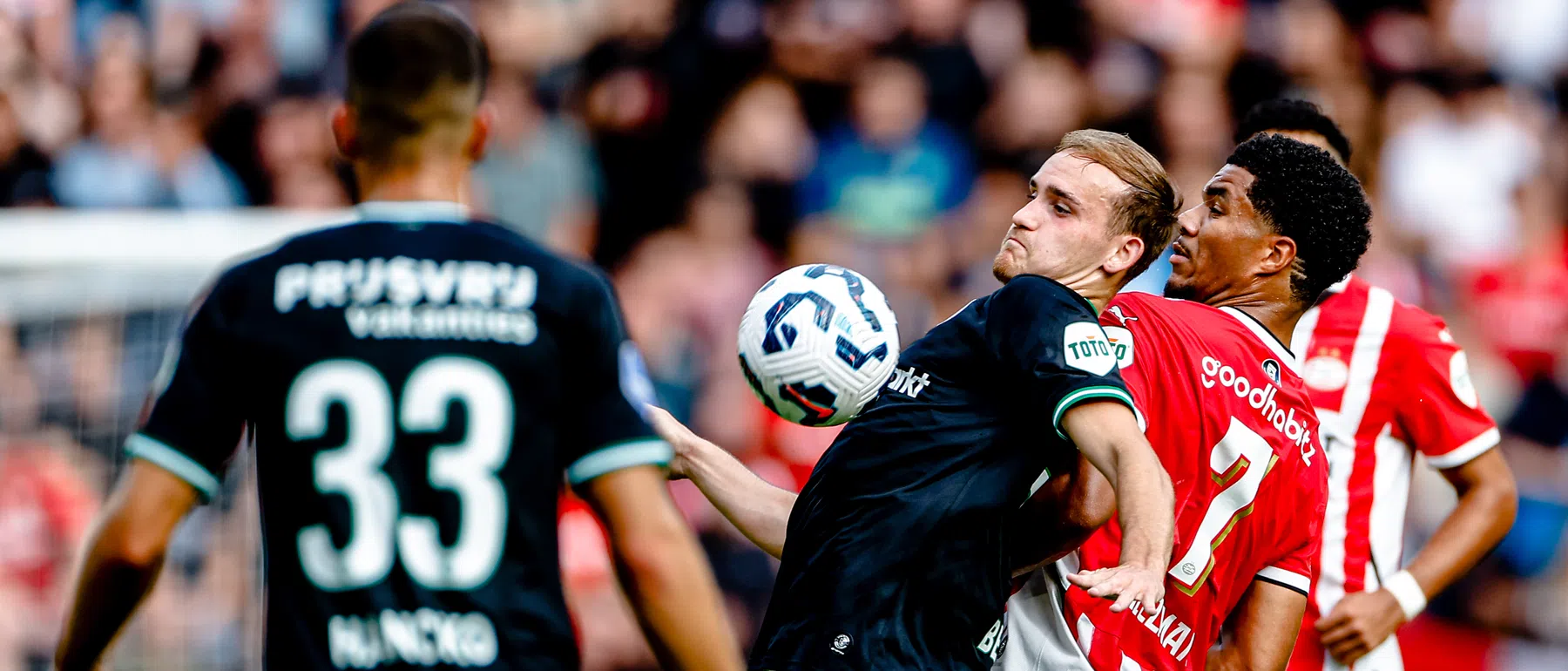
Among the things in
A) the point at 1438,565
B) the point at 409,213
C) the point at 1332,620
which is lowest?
the point at 1332,620

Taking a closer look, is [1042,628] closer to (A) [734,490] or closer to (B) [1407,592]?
(A) [734,490]

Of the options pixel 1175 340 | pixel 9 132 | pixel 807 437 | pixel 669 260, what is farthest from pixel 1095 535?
pixel 9 132

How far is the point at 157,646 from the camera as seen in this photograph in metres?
7.63

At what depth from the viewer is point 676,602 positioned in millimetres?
3207

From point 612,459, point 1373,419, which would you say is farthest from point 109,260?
point 1373,419

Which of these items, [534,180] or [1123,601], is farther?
[534,180]

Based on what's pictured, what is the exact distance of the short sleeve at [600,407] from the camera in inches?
127

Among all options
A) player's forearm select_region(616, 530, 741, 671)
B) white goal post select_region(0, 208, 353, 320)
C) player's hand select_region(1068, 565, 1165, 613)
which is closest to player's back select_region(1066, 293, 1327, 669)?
player's hand select_region(1068, 565, 1165, 613)

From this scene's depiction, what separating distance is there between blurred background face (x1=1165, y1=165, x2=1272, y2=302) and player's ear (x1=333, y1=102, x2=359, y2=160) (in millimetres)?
2536

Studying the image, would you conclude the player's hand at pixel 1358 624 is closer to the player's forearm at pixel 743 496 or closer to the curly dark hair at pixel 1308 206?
the curly dark hair at pixel 1308 206

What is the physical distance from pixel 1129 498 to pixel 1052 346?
420 millimetres

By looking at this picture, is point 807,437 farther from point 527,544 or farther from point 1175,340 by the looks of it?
point 527,544

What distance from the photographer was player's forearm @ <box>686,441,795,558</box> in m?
4.61

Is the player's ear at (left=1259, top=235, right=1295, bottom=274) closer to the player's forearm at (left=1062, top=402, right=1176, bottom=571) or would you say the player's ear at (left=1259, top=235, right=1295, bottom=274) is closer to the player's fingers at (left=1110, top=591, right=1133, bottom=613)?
the player's forearm at (left=1062, top=402, right=1176, bottom=571)
